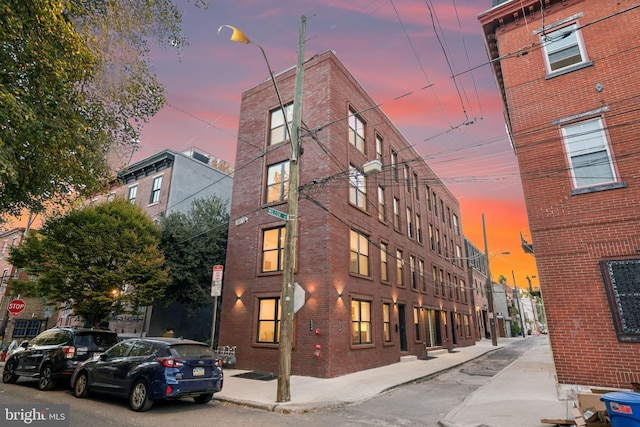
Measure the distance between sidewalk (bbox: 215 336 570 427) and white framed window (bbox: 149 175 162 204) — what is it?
49.0 feet

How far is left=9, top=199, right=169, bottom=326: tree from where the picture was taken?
15906 mm

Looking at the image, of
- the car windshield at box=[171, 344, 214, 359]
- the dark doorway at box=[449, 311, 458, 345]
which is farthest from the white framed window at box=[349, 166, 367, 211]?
the dark doorway at box=[449, 311, 458, 345]

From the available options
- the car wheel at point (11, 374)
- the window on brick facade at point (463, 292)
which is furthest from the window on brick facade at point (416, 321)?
the car wheel at point (11, 374)

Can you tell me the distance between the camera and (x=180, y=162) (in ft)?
81.7

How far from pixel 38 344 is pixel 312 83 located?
15383 mm

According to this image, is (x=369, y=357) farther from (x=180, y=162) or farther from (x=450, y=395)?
(x=180, y=162)

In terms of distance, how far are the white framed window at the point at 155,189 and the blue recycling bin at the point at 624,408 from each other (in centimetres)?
2535

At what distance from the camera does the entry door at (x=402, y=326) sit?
20.9 meters

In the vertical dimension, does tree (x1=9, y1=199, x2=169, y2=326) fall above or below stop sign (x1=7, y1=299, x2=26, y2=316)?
above

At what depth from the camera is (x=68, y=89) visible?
Answer: 8508 millimetres

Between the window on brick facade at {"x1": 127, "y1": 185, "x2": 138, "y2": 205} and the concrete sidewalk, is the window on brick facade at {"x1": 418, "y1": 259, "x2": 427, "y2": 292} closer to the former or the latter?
the concrete sidewalk

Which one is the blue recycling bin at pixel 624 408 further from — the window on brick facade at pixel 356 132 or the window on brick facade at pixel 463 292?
the window on brick facade at pixel 463 292

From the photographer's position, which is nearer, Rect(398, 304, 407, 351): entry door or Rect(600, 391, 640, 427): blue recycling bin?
Rect(600, 391, 640, 427): blue recycling bin

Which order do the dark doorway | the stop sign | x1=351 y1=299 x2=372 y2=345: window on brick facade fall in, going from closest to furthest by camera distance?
x1=351 y1=299 x2=372 y2=345: window on brick facade, the stop sign, the dark doorway
